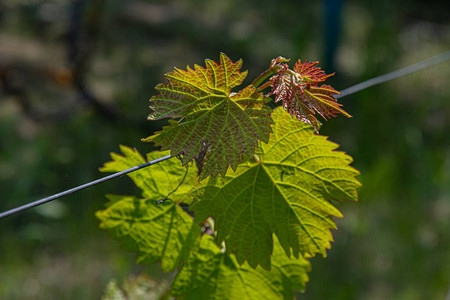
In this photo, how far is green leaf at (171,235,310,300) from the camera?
0.46 meters

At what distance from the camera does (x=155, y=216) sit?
1.54ft

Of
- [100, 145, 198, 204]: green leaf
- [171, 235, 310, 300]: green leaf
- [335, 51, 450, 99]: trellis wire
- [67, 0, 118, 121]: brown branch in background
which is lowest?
[171, 235, 310, 300]: green leaf

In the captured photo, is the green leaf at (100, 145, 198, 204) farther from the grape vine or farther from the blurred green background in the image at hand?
the blurred green background

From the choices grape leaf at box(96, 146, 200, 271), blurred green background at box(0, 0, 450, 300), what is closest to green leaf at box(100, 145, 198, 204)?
grape leaf at box(96, 146, 200, 271)

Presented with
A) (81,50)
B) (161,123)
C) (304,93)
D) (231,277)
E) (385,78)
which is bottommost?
(231,277)

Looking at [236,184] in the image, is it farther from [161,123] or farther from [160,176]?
[161,123]

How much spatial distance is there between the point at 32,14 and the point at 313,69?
10.6 ft

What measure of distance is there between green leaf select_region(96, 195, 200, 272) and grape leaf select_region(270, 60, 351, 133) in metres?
0.17

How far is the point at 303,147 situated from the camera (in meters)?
0.43

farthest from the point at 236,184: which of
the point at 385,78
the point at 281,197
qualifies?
the point at 385,78

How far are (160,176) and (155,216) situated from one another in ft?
0.15

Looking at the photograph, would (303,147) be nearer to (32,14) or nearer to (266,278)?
(266,278)

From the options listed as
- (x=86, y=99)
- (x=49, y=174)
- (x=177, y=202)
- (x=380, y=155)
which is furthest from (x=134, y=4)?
→ (x=177, y=202)

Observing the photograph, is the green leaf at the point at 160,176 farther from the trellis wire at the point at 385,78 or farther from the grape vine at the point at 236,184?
the trellis wire at the point at 385,78
